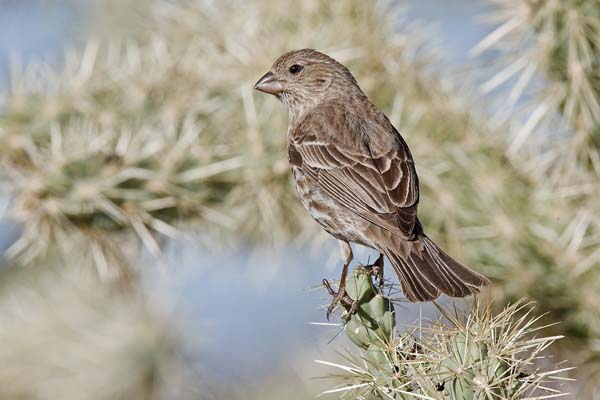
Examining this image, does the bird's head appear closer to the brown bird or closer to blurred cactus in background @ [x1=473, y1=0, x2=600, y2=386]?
the brown bird

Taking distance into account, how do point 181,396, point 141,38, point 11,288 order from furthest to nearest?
point 141,38, point 11,288, point 181,396

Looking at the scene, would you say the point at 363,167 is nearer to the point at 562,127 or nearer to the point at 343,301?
the point at 343,301

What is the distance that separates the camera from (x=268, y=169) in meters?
5.25

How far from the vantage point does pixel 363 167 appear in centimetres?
394

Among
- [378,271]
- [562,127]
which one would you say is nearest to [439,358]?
[378,271]

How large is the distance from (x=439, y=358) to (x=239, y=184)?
276cm

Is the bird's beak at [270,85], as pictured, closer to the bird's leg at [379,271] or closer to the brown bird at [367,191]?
the brown bird at [367,191]

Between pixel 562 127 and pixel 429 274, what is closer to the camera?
pixel 429 274

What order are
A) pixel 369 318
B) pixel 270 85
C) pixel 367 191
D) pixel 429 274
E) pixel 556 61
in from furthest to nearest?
pixel 270 85
pixel 556 61
pixel 367 191
pixel 429 274
pixel 369 318

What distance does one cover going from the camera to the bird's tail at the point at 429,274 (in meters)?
3.39

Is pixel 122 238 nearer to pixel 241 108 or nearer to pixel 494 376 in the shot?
pixel 241 108

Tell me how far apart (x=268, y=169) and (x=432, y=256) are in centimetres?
175

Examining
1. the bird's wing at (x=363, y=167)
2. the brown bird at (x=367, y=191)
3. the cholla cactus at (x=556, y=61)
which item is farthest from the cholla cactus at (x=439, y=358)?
the cholla cactus at (x=556, y=61)

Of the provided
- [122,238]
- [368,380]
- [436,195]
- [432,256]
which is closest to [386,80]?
[436,195]
